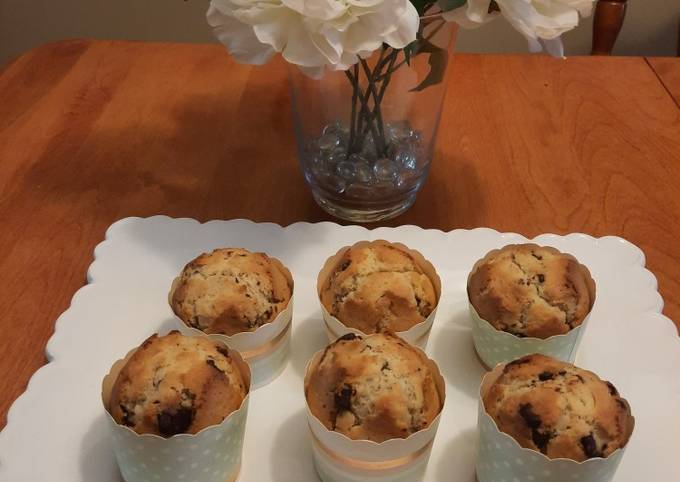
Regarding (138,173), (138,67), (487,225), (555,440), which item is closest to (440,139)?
(487,225)

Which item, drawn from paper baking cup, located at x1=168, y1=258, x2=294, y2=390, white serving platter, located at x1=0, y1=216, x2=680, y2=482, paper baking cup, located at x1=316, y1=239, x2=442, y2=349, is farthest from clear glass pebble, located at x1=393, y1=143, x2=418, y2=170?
paper baking cup, located at x1=168, y1=258, x2=294, y2=390

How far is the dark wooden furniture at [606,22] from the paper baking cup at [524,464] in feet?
4.78

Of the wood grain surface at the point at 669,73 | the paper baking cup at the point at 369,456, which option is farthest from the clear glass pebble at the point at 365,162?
the wood grain surface at the point at 669,73

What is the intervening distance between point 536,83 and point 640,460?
1005mm

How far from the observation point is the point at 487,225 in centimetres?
126

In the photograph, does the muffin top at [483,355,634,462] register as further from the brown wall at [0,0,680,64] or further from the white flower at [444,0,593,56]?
the brown wall at [0,0,680,64]

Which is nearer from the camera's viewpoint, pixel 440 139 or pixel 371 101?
pixel 371 101

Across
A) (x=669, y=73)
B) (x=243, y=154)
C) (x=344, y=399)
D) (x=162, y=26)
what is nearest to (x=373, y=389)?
(x=344, y=399)

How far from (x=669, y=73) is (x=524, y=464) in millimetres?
1240

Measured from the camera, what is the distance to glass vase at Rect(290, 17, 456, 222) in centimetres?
112

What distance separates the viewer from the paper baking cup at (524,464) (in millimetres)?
747

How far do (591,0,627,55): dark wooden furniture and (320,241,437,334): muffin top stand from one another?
1.28m

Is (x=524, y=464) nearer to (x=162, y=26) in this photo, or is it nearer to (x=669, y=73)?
(x=669, y=73)

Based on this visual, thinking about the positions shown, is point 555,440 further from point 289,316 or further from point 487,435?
point 289,316
